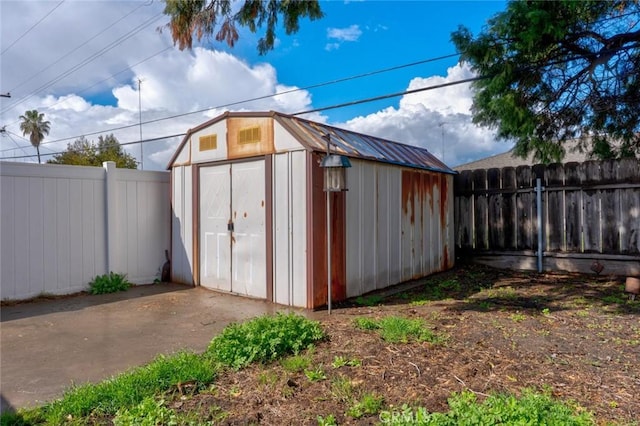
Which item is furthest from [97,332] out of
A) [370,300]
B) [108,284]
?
[370,300]

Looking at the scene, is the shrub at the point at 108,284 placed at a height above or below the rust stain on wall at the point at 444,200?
below

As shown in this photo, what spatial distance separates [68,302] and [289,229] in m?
3.55

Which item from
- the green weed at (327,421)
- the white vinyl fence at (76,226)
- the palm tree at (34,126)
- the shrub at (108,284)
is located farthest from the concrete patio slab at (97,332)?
the palm tree at (34,126)

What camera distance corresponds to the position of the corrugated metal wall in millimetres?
5793

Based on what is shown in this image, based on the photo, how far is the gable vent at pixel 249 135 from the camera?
19.1 ft

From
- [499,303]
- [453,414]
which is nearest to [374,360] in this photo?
[453,414]

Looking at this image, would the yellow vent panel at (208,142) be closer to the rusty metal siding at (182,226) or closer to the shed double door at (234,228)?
the shed double door at (234,228)

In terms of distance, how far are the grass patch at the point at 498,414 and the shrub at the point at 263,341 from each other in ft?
3.96

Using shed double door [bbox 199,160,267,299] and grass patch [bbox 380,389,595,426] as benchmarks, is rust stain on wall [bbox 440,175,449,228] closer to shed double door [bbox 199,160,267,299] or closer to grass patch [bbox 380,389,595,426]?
shed double door [bbox 199,160,267,299]

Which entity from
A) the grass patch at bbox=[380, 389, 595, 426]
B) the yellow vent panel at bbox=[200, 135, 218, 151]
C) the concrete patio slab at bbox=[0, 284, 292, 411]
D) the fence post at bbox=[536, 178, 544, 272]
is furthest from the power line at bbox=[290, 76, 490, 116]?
the grass patch at bbox=[380, 389, 595, 426]

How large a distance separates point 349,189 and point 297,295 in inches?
65.1

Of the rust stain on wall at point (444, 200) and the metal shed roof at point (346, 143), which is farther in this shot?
the rust stain on wall at point (444, 200)

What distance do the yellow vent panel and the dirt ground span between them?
330 cm

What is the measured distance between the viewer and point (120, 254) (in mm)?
6887
